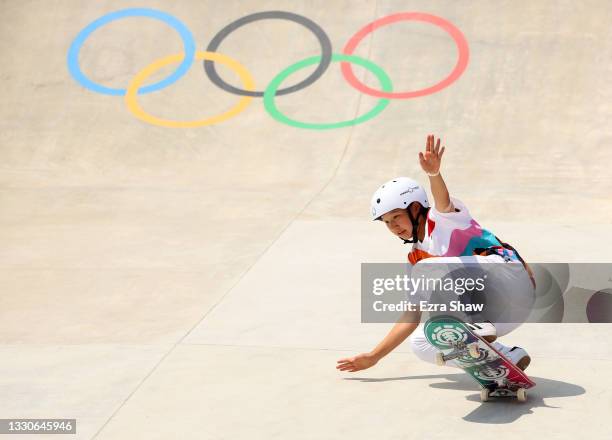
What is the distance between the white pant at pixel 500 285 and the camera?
538cm

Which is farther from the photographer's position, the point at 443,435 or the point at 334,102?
the point at 334,102

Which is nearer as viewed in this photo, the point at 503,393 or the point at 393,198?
the point at 393,198

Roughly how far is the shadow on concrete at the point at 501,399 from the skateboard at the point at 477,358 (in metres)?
0.06

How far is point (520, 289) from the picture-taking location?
5480mm

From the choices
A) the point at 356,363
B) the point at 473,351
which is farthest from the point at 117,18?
the point at 473,351

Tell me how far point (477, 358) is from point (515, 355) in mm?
427

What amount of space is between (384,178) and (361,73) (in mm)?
2652

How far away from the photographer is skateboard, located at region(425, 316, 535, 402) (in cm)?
507

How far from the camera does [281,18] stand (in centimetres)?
1502

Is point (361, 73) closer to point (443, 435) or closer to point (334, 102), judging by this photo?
point (334, 102)

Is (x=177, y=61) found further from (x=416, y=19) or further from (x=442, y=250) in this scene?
(x=442, y=250)

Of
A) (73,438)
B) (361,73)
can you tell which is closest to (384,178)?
(361,73)

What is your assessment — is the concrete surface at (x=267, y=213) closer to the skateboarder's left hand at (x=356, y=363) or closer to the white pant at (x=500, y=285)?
the skateboarder's left hand at (x=356, y=363)

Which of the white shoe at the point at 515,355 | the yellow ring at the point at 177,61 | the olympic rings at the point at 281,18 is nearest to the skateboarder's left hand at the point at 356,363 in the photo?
the white shoe at the point at 515,355
